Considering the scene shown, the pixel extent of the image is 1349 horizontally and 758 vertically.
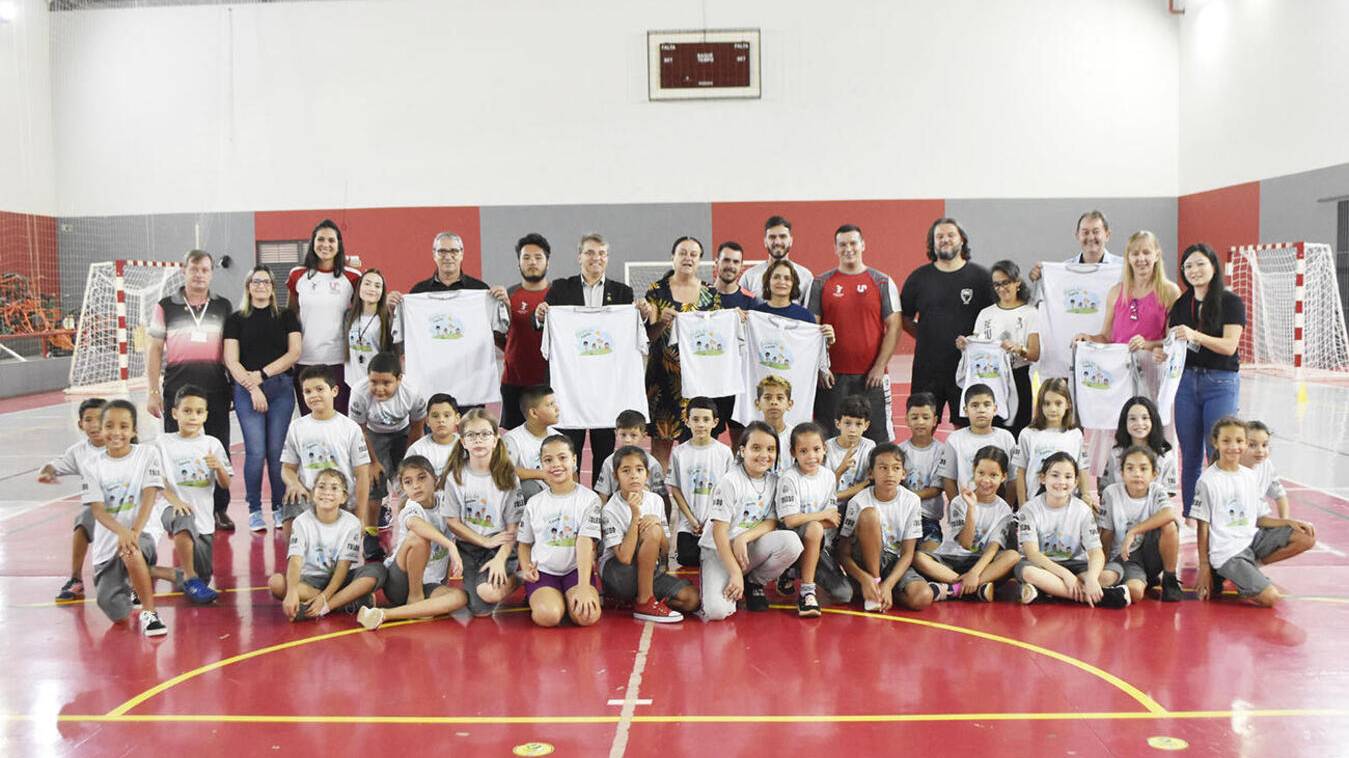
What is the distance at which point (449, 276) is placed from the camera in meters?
7.48

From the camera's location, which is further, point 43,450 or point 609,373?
point 43,450

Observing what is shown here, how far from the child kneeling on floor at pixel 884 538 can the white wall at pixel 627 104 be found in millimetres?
15069

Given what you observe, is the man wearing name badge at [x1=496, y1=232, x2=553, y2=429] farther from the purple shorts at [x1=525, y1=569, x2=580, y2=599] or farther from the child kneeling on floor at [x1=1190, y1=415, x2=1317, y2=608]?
the child kneeling on floor at [x1=1190, y1=415, x2=1317, y2=608]

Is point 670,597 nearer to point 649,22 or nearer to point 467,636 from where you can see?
point 467,636

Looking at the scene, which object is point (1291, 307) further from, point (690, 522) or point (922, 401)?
point (690, 522)

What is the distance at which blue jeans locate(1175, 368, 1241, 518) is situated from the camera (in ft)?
21.9

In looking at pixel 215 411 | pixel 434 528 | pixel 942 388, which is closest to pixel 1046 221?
pixel 942 388

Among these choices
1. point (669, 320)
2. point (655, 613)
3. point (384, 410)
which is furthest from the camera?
point (669, 320)

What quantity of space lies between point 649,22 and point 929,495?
15.9 metres

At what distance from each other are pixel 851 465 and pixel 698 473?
2.97 feet

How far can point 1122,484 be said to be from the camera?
6.09 m

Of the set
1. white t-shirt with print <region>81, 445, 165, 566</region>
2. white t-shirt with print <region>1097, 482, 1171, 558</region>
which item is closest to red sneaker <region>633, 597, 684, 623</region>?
white t-shirt with print <region>1097, 482, 1171, 558</region>

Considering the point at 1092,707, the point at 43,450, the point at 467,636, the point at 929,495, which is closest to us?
the point at 1092,707

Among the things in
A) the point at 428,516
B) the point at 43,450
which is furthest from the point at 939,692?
the point at 43,450
